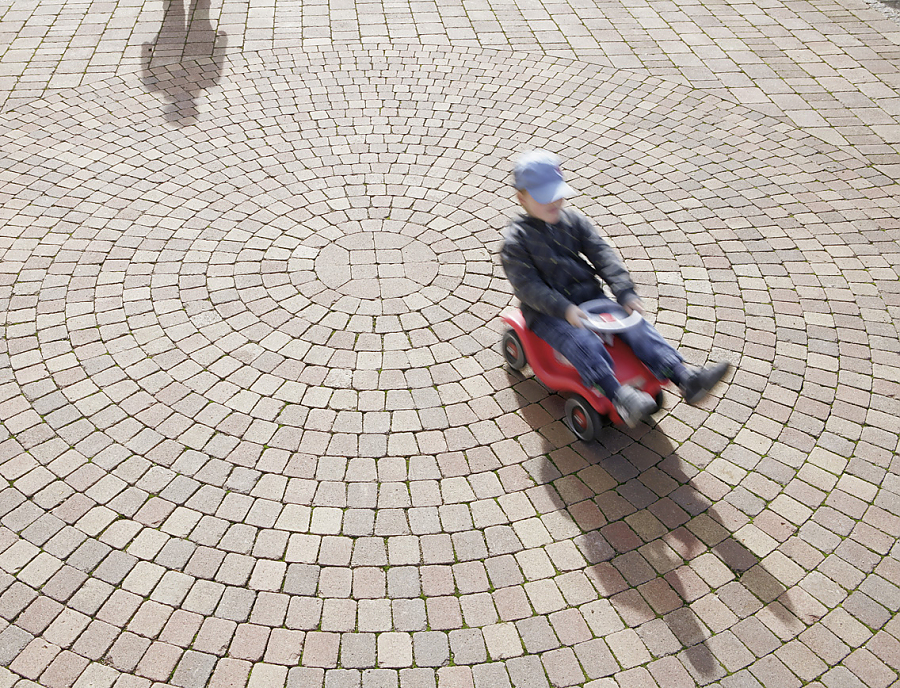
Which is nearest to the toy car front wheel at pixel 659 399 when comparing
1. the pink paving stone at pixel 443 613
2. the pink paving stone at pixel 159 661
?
the pink paving stone at pixel 443 613

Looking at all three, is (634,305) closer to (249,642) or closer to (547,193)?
(547,193)

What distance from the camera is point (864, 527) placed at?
13.4 feet

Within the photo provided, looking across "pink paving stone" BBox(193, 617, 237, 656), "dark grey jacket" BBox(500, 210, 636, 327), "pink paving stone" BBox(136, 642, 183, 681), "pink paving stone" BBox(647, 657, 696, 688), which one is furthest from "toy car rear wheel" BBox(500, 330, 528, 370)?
"pink paving stone" BBox(136, 642, 183, 681)

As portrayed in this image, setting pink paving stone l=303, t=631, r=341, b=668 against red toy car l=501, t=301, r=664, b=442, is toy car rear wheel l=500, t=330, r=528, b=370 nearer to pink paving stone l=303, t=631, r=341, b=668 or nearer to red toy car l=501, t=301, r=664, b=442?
red toy car l=501, t=301, r=664, b=442

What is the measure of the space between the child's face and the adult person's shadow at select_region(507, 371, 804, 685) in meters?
1.19

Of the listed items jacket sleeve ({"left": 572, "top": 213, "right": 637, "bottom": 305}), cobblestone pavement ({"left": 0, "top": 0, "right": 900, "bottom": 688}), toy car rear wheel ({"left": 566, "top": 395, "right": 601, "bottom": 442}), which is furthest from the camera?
jacket sleeve ({"left": 572, "top": 213, "right": 637, "bottom": 305})

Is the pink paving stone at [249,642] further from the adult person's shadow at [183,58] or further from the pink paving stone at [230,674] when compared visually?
the adult person's shadow at [183,58]

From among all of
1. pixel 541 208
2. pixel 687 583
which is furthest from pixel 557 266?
pixel 687 583

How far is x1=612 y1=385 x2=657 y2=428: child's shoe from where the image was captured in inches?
157

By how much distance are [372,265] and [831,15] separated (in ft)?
26.2

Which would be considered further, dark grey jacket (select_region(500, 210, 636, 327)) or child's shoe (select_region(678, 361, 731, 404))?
dark grey jacket (select_region(500, 210, 636, 327))

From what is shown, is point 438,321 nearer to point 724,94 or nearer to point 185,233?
point 185,233

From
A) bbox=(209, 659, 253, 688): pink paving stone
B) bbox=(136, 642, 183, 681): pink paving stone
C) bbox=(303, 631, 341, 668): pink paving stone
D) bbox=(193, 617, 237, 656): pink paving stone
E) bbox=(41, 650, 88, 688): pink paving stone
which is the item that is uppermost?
bbox=(303, 631, 341, 668): pink paving stone

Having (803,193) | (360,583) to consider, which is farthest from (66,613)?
(803,193)
